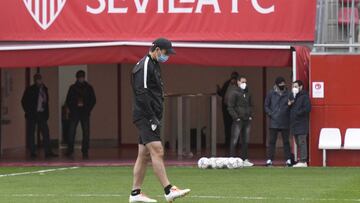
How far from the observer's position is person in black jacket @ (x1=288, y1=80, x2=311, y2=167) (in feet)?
68.4

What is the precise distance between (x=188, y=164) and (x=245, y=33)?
311cm

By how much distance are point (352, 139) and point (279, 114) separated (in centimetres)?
166

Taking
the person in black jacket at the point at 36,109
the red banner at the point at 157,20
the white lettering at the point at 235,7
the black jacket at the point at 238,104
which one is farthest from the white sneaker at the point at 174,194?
the person in black jacket at the point at 36,109

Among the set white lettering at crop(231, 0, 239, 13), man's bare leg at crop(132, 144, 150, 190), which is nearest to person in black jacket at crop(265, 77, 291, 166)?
white lettering at crop(231, 0, 239, 13)

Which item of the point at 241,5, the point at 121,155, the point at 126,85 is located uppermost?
the point at 241,5

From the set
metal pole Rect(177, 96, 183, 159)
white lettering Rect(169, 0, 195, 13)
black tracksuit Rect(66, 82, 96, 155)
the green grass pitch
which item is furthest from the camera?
metal pole Rect(177, 96, 183, 159)

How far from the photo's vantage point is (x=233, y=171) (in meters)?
19.3

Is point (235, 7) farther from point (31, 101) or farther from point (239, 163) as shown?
point (31, 101)

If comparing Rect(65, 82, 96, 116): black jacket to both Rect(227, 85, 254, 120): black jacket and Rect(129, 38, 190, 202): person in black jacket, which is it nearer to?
Rect(227, 85, 254, 120): black jacket

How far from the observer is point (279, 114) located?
21469 millimetres

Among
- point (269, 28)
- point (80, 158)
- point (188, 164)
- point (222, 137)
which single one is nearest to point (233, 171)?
point (188, 164)

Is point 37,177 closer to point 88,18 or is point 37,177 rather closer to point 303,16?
point 88,18

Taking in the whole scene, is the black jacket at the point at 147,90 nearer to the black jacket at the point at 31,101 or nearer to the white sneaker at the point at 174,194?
the white sneaker at the point at 174,194

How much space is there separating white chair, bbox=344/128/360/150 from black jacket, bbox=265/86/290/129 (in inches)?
52.8
